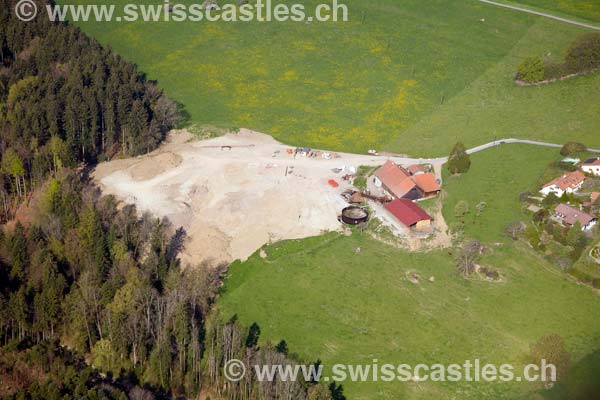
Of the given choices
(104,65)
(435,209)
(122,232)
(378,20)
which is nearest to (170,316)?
(122,232)

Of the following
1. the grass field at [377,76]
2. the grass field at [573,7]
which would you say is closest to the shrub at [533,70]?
the grass field at [377,76]

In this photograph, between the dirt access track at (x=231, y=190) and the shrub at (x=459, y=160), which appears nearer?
the dirt access track at (x=231, y=190)

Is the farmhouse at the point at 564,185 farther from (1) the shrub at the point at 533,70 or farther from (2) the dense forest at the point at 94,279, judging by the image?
(2) the dense forest at the point at 94,279

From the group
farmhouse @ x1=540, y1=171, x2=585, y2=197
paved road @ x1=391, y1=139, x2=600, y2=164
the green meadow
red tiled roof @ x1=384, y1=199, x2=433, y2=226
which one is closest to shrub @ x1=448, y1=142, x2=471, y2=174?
paved road @ x1=391, y1=139, x2=600, y2=164

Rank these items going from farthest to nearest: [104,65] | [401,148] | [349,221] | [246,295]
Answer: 1. [104,65]
2. [401,148]
3. [349,221]
4. [246,295]

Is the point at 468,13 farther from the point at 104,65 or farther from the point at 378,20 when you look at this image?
the point at 104,65

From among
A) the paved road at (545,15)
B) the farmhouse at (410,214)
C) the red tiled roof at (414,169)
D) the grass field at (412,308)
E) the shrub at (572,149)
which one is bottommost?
the grass field at (412,308)

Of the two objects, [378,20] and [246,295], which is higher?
[378,20]
